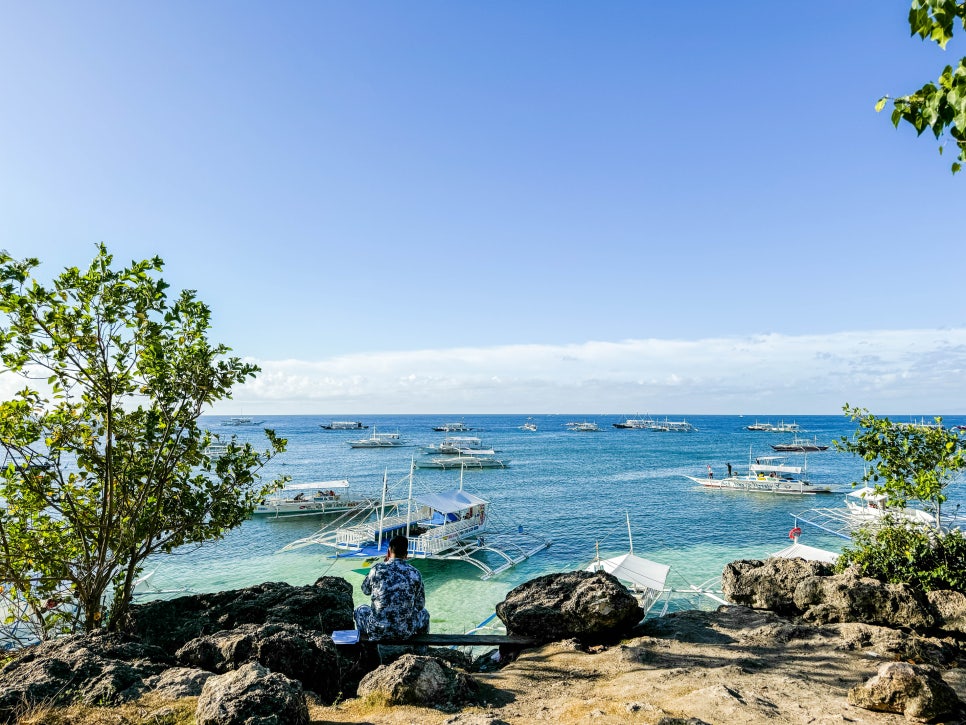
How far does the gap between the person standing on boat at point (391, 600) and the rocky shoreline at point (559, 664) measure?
280mm

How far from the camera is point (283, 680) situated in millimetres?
4906

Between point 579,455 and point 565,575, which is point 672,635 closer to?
point 565,575

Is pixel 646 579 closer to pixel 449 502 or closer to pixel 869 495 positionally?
pixel 869 495

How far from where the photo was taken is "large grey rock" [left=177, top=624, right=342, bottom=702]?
6.46 m

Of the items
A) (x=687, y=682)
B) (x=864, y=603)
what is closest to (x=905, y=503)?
(x=864, y=603)

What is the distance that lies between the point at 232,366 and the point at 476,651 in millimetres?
11947

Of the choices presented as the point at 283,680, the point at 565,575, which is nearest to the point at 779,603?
the point at 565,575

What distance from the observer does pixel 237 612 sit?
29.8ft

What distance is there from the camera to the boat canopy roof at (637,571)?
61.5 ft

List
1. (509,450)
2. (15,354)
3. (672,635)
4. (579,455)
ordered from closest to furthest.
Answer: (15,354), (672,635), (579,455), (509,450)

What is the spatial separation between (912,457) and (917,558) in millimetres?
1976

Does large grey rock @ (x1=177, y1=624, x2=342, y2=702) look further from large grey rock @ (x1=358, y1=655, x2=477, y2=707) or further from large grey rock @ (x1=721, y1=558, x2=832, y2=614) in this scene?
large grey rock @ (x1=721, y1=558, x2=832, y2=614)

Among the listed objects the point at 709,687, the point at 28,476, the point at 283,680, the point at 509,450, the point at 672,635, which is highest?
the point at 28,476

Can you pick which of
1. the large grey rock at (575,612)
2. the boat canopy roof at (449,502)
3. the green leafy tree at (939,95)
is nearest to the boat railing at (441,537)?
the boat canopy roof at (449,502)
